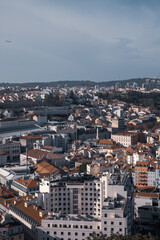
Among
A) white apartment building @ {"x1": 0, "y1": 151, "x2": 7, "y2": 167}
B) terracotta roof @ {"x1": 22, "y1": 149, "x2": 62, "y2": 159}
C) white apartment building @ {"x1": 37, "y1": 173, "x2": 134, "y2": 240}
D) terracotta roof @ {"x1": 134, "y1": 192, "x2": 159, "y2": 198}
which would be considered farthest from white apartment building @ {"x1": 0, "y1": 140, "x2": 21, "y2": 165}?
terracotta roof @ {"x1": 134, "y1": 192, "x2": 159, "y2": 198}

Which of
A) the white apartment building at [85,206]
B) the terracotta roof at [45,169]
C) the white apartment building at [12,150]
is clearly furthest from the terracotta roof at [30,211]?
the white apartment building at [12,150]

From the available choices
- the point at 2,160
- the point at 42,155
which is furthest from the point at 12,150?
the point at 42,155

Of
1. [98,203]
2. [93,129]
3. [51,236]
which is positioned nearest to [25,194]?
[98,203]

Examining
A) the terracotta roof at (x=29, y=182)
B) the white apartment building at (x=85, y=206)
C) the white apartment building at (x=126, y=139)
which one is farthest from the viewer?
the white apartment building at (x=126, y=139)

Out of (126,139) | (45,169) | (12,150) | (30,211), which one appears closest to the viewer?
(30,211)

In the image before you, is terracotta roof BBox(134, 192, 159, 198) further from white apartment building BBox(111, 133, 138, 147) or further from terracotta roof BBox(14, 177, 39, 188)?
white apartment building BBox(111, 133, 138, 147)

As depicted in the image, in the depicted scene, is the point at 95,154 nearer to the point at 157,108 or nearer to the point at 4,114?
the point at 4,114

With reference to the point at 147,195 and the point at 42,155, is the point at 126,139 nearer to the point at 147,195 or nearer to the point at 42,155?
the point at 42,155

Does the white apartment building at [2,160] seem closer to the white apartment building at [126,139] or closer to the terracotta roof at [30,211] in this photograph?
the white apartment building at [126,139]

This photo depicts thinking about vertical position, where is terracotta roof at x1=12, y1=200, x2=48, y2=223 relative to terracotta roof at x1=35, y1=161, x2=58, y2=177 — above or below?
above

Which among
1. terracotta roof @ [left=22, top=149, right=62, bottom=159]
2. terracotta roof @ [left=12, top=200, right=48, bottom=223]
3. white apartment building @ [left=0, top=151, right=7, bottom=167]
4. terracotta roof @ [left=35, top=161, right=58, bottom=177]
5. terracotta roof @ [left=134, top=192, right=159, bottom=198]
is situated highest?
terracotta roof @ [left=12, top=200, right=48, bottom=223]

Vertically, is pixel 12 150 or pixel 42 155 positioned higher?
pixel 42 155
